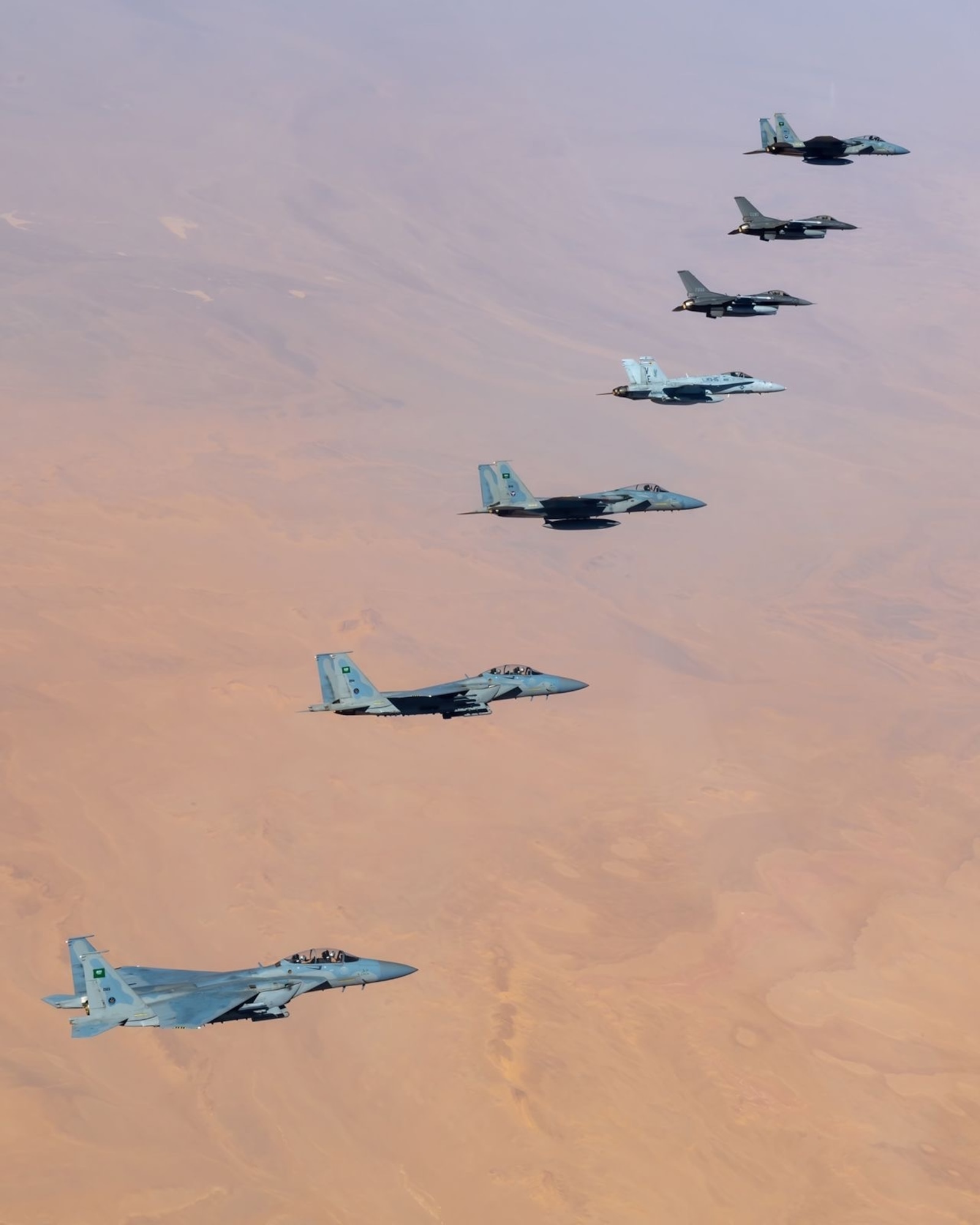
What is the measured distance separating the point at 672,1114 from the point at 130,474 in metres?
122

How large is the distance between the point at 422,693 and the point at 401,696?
1.22m

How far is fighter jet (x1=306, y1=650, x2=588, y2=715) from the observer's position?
83375 mm

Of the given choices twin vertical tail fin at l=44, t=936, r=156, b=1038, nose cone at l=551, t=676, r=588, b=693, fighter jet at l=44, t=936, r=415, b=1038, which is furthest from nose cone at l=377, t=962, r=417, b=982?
nose cone at l=551, t=676, r=588, b=693

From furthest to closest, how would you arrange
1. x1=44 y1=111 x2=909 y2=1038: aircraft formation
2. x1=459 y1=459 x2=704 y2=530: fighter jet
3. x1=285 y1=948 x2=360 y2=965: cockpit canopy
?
x1=459 y1=459 x2=704 y2=530: fighter jet
x1=285 y1=948 x2=360 y2=965: cockpit canopy
x1=44 y1=111 x2=909 y2=1038: aircraft formation

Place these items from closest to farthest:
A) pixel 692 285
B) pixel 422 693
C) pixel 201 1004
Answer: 1. pixel 201 1004
2. pixel 422 693
3. pixel 692 285

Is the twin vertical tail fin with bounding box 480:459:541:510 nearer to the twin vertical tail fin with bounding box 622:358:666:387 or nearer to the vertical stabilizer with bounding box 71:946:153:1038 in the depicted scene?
the twin vertical tail fin with bounding box 622:358:666:387

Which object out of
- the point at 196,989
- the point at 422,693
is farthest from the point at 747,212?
the point at 196,989

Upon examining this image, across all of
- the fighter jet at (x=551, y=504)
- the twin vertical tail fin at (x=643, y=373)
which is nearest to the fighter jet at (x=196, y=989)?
the fighter jet at (x=551, y=504)

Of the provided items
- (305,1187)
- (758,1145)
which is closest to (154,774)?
(305,1187)

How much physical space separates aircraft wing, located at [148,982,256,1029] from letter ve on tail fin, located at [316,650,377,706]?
54.8 ft

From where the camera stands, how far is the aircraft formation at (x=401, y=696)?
7119cm

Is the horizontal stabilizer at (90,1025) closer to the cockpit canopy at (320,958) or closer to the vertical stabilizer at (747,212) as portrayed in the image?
the cockpit canopy at (320,958)

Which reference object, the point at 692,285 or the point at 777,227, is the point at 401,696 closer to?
the point at 692,285

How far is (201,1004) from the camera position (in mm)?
71625
